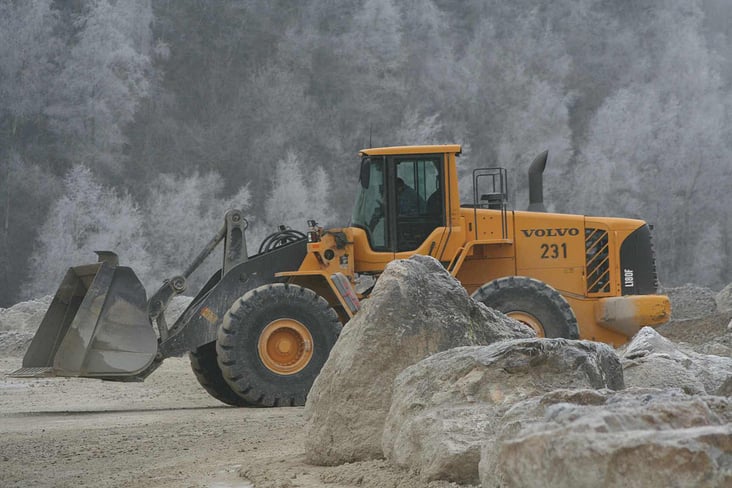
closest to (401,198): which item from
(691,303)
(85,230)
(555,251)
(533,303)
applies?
(533,303)

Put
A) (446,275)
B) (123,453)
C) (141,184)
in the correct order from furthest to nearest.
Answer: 1. (141,184)
2. (123,453)
3. (446,275)

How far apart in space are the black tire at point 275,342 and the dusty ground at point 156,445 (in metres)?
0.36

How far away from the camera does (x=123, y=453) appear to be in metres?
7.84

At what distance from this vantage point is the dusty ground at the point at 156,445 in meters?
6.00

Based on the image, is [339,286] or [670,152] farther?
[670,152]

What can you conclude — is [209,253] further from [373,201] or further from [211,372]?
[373,201]

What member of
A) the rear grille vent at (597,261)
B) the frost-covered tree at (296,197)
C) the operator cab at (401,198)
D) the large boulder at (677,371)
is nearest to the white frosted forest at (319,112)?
the frost-covered tree at (296,197)

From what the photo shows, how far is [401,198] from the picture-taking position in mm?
12406

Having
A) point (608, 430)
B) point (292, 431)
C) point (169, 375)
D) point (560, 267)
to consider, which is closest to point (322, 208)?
point (169, 375)

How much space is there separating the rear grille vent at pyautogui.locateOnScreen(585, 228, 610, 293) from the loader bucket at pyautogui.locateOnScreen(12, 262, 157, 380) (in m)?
5.05

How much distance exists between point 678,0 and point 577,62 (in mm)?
4624

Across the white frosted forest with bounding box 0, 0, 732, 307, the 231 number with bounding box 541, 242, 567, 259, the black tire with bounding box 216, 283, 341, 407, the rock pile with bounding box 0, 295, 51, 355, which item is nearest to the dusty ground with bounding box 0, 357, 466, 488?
the black tire with bounding box 216, 283, 341, 407

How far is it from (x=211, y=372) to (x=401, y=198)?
2790 millimetres

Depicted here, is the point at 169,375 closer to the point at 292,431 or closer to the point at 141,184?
the point at 292,431
